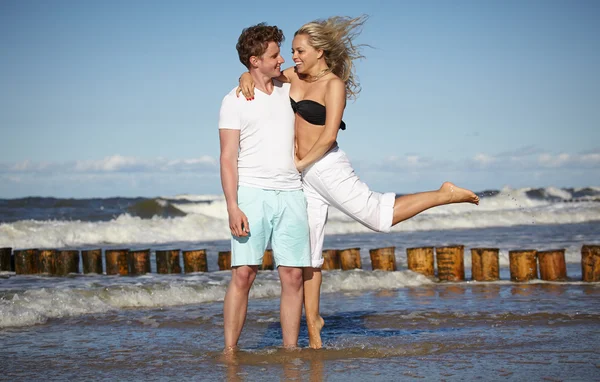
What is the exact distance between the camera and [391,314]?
321 inches

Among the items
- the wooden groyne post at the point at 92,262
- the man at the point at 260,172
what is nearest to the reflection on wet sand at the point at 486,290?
the man at the point at 260,172

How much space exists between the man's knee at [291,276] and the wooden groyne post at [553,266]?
253 inches

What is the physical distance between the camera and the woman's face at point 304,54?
17.9 feet

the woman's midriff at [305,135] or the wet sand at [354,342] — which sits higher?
the woman's midriff at [305,135]

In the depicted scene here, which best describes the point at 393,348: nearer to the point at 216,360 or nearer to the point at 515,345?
the point at 515,345

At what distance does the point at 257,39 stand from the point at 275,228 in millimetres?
1378

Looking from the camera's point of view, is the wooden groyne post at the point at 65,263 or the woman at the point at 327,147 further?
the wooden groyne post at the point at 65,263

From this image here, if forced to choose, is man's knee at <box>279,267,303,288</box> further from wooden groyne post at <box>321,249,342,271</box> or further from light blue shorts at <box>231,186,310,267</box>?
wooden groyne post at <box>321,249,342,271</box>

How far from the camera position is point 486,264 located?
36.4 feet

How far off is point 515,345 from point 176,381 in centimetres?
284

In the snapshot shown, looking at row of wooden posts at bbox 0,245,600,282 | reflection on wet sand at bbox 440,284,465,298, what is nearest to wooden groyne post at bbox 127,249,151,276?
row of wooden posts at bbox 0,245,600,282

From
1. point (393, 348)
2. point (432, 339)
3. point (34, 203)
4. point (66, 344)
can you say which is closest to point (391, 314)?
point (432, 339)

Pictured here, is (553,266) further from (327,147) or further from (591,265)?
(327,147)

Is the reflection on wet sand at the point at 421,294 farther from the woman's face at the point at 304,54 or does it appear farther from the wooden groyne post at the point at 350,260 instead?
the woman's face at the point at 304,54
